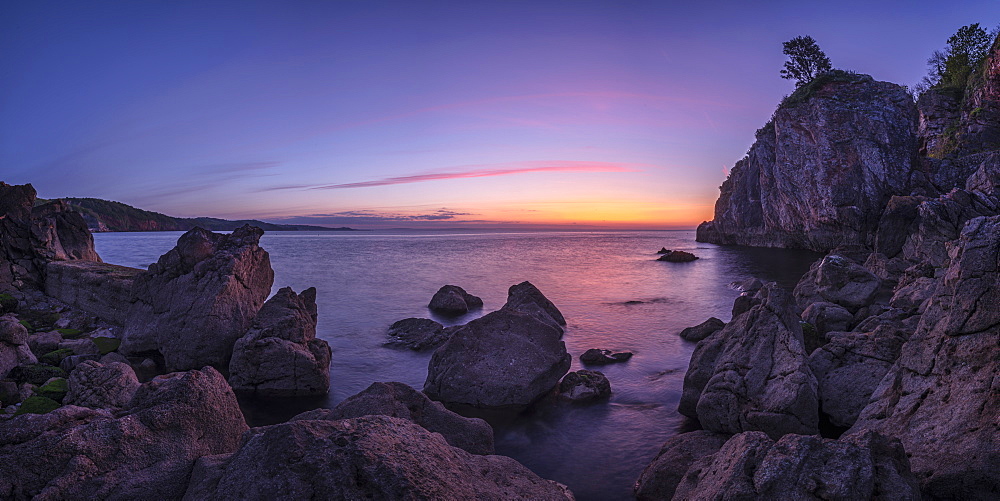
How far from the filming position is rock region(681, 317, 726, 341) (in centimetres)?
2016

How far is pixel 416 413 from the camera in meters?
9.22

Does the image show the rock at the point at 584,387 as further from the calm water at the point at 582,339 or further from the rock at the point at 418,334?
the rock at the point at 418,334

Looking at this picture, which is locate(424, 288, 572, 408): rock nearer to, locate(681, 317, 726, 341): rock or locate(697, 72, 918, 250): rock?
locate(681, 317, 726, 341): rock

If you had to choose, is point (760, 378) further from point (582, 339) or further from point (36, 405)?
point (36, 405)

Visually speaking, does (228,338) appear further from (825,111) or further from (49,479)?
(825,111)

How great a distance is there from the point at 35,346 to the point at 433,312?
17.6 metres

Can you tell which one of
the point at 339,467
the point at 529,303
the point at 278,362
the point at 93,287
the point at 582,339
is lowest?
the point at 582,339

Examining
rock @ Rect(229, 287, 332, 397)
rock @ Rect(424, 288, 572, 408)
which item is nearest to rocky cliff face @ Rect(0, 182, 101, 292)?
rock @ Rect(229, 287, 332, 397)

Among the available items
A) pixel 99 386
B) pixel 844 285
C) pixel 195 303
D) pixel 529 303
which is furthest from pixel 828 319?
pixel 195 303

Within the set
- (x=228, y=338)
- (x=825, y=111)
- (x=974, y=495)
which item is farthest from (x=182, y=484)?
(x=825, y=111)

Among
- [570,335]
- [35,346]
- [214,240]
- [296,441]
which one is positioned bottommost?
[570,335]

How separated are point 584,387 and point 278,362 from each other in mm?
9143

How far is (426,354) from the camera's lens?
18953mm

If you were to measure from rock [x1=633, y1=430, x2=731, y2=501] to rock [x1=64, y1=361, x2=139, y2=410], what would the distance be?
975 cm
